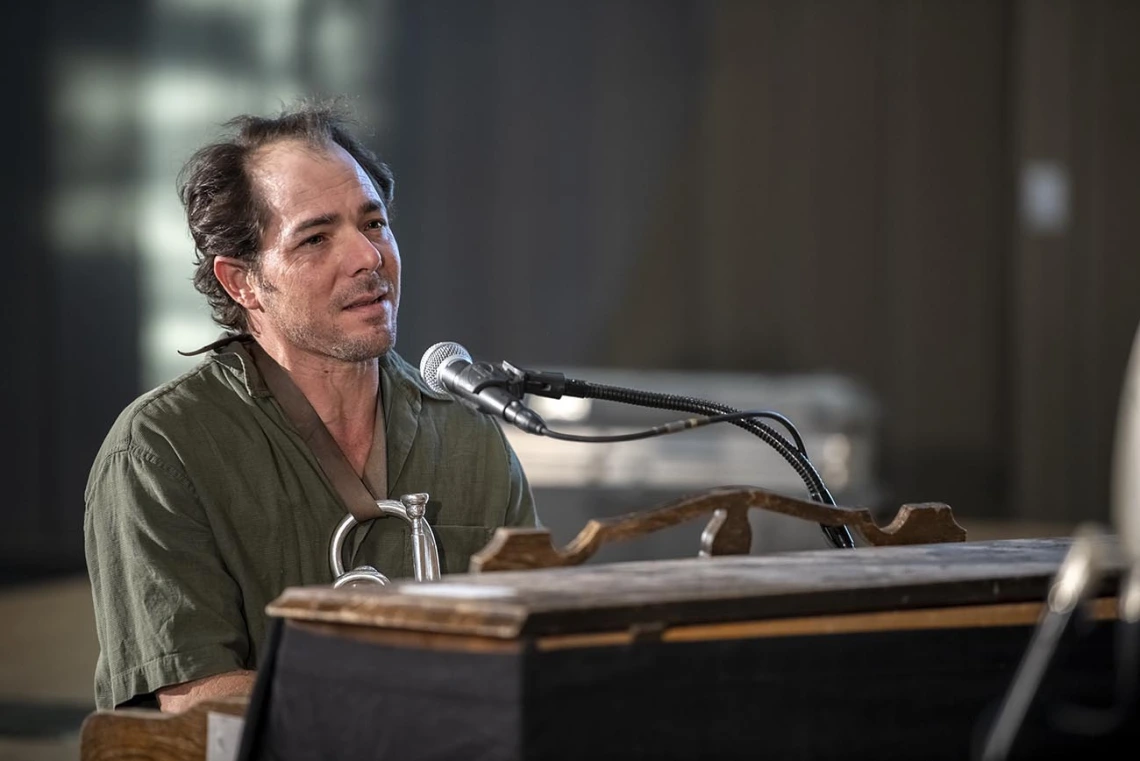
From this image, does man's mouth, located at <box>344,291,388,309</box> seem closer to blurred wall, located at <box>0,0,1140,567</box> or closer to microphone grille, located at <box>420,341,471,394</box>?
microphone grille, located at <box>420,341,471,394</box>

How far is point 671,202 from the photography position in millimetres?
7496

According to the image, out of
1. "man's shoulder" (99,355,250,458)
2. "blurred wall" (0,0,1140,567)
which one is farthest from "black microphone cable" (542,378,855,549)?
"blurred wall" (0,0,1140,567)

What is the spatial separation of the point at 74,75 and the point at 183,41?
1.85 feet

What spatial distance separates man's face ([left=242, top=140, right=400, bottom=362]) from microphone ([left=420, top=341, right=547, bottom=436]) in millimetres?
424

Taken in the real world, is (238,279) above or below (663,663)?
above

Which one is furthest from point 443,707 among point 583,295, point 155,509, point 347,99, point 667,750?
point 583,295

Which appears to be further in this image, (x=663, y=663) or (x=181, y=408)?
(x=181, y=408)

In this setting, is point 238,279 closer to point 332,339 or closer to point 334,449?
point 332,339

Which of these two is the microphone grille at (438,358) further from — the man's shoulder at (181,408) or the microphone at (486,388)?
the man's shoulder at (181,408)

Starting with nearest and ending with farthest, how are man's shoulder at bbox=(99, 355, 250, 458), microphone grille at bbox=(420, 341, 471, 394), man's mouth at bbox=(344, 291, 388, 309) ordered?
microphone grille at bbox=(420, 341, 471, 394), man's shoulder at bbox=(99, 355, 250, 458), man's mouth at bbox=(344, 291, 388, 309)

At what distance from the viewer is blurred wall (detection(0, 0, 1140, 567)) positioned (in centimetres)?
714

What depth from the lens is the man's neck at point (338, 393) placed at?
174cm

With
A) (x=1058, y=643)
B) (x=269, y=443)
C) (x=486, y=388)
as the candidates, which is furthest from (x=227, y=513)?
(x=1058, y=643)

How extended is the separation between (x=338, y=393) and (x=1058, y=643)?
1.13 m
